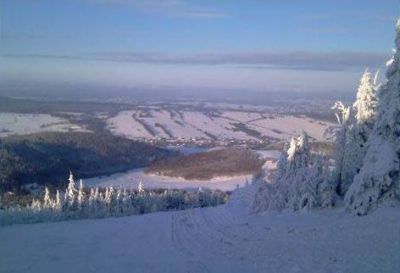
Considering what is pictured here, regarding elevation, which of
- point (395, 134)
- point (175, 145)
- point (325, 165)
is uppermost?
point (395, 134)

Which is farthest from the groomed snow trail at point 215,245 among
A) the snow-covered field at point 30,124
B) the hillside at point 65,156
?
the snow-covered field at point 30,124

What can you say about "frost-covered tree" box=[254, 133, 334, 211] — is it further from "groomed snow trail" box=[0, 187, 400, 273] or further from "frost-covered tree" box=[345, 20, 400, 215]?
"frost-covered tree" box=[345, 20, 400, 215]

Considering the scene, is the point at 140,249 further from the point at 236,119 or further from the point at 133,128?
the point at 236,119

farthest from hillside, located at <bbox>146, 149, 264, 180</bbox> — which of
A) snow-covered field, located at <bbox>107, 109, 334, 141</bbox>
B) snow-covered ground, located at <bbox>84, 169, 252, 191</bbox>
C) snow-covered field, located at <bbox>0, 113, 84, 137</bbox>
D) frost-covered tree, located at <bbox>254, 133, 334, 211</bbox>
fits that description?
frost-covered tree, located at <bbox>254, 133, 334, 211</bbox>

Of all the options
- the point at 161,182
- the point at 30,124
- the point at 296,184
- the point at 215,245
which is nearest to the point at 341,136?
the point at 296,184

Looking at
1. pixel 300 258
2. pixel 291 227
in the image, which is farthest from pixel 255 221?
pixel 300 258

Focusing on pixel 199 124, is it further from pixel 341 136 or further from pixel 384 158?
pixel 384 158
